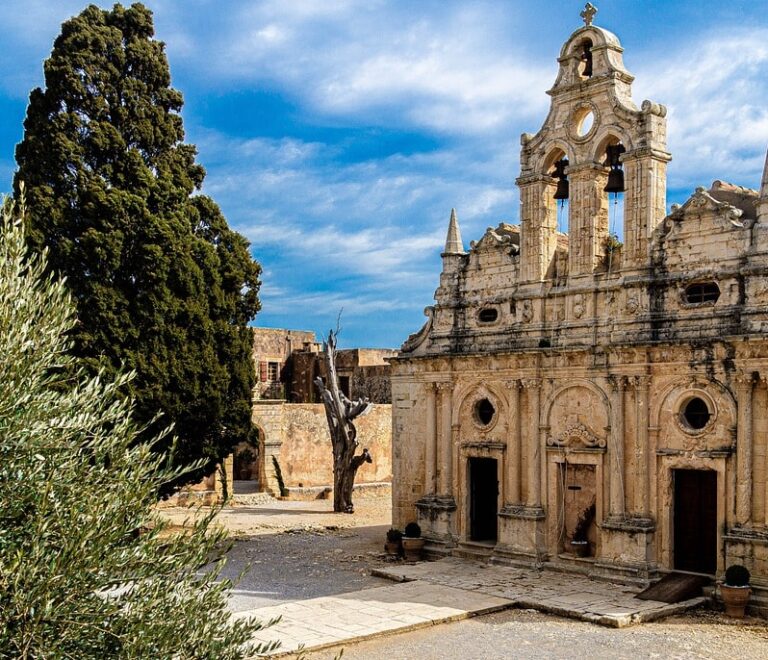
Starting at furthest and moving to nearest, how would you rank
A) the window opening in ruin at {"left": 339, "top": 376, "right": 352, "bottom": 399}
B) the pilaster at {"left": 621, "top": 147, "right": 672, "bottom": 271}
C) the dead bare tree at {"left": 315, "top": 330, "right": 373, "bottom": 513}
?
the window opening in ruin at {"left": 339, "top": 376, "right": 352, "bottom": 399} → the dead bare tree at {"left": 315, "top": 330, "right": 373, "bottom": 513} → the pilaster at {"left": 621, "top": 147, "right": 672, "bottom": 271}

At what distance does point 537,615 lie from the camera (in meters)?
16.3

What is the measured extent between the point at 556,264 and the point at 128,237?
33.8 ft

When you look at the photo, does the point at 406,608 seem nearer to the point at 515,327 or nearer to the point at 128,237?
the point at 515,327

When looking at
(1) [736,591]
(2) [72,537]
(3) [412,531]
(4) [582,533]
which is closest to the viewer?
(2) [72,537]

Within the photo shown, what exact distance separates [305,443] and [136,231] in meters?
13.4

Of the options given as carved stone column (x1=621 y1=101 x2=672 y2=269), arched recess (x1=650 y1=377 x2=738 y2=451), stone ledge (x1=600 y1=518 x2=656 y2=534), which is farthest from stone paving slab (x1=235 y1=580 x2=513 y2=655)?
carved stone column (x1=621 y1=101 x2=672 y2=269)

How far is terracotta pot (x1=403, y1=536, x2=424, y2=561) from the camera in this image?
2127 centimetres

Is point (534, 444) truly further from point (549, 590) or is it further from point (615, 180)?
point (615, 180)

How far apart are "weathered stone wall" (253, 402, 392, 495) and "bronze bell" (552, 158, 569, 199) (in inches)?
581

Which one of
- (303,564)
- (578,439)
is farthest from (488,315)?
(303,564)

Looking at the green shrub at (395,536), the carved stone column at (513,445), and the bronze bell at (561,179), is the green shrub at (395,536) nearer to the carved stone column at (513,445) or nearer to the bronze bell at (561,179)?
the carved stone column at (513,445)

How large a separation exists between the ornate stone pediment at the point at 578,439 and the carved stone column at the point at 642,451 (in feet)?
3.12

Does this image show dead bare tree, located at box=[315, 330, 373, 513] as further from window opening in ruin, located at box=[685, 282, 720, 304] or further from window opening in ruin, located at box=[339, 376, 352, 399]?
window opening in ruin, located at box=[339, 376, 352, 399]

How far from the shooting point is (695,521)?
17406mm
